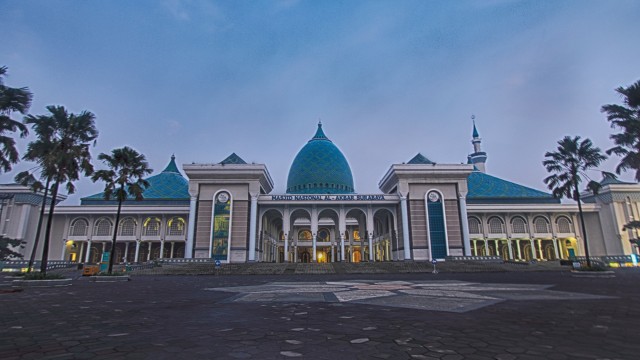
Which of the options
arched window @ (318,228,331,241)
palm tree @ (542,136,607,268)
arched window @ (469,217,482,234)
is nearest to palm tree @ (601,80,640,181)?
palm tree @ (542,136,607,268)

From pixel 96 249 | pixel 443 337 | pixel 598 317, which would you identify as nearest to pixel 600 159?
pixel 598 317

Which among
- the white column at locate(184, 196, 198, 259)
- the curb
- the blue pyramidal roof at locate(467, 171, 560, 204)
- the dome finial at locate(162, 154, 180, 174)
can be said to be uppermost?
the dome finial at locate(162, 154, 180, 174)

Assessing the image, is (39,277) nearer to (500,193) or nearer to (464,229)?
(464,229)

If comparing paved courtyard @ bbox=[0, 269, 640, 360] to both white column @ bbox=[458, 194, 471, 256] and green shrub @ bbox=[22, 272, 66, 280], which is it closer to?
green shrub @ bbox=[22, 272, 66, 280]

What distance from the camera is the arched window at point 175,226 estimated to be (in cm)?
5881

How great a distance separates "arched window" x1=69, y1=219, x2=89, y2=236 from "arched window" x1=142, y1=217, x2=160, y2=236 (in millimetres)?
9320

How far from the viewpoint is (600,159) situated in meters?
28.1

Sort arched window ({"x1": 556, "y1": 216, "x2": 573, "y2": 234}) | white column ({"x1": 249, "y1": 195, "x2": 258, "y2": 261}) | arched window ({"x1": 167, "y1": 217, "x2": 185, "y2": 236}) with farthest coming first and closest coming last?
1. arched window ({"x1": 556, "y1": 216, "x2": 573, "y2": 234})
2. arched window ({"x1": 167, "y1": 217, "x2": 185, "y2": 236})
3. white column ({"x1": 249, "y1": 195, "x2": 258, "y2": 261})

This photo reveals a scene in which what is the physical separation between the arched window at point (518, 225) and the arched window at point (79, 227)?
2814 inches

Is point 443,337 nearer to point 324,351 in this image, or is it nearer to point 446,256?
point 324,351

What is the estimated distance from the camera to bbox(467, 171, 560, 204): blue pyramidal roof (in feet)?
214

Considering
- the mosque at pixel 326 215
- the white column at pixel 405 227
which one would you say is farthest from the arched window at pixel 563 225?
the white column at pixel 405 227

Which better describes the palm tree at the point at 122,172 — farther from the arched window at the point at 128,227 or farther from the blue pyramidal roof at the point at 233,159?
the arched window at the point at 128,227

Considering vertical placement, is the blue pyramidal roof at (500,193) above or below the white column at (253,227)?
above
